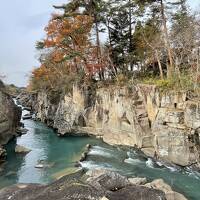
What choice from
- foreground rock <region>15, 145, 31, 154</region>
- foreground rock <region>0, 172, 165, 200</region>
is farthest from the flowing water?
foreground rock <region>0, 172, 165, 200</region>

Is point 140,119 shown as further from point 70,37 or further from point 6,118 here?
point 6,118

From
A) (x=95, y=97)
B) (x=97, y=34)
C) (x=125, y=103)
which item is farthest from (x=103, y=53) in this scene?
(x=125, y=103)

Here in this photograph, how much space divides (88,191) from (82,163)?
13171 mm

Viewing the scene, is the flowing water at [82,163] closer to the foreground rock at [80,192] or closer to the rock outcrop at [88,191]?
the rock outcrop at [88,191]

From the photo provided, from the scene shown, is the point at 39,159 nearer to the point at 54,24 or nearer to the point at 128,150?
the point at 128,150

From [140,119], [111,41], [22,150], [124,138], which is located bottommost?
[22,150]

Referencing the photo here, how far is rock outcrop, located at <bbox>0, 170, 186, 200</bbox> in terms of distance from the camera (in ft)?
52.2

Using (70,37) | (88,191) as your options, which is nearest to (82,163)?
(88,191)

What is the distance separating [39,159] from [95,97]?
40.5 feet

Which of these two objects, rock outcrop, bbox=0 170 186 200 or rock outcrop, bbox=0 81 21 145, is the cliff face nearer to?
rock outcrop, bbox=0 81 21 145

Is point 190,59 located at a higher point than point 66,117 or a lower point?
higher

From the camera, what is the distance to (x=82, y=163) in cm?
2898

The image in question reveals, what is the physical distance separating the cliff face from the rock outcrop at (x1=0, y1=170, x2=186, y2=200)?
9153 millimetres

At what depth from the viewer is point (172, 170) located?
2642 centimetres
